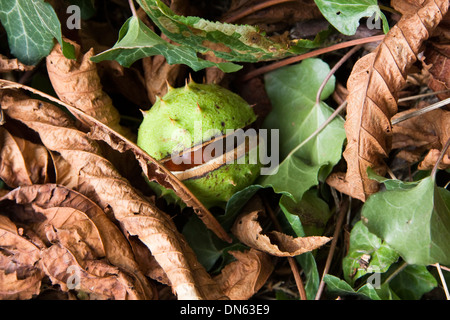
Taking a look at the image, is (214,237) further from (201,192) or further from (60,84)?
(60,84)

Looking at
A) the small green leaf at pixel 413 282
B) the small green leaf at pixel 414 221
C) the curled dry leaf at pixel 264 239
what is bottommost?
the small green leaf at pixel 413 282

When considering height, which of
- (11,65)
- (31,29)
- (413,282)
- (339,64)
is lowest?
(413,282)

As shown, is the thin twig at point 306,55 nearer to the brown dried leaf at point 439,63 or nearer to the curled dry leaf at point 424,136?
the brown dried leaf at point 439,63

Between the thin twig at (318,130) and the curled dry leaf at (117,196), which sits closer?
the curled dry leaf at (117,196)

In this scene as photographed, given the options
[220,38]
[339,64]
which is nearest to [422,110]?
[339,64]

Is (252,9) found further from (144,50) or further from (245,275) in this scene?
(245,275)

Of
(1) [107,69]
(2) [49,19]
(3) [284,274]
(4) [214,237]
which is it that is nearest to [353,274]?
(3) [284,274]

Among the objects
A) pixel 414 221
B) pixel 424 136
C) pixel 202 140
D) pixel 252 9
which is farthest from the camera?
pixel 252 9

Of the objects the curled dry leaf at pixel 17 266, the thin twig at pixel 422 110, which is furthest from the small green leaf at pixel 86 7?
the thin twig at pixel 422 110
